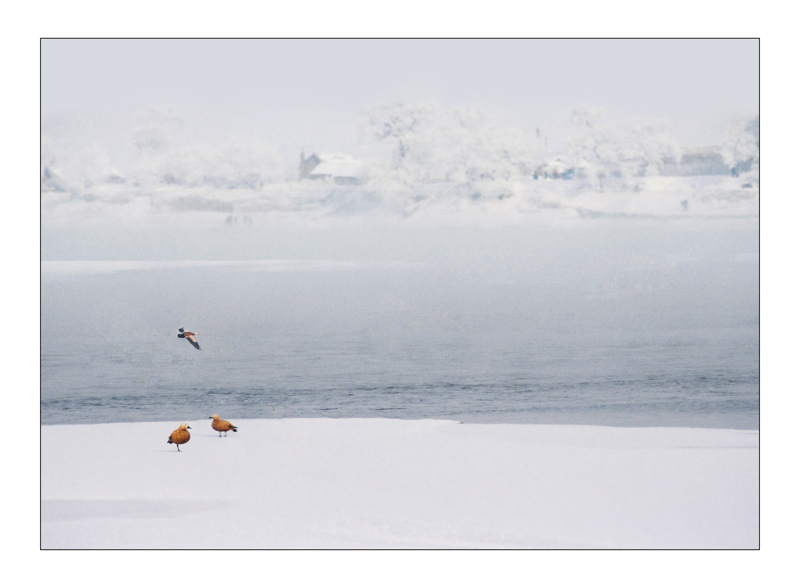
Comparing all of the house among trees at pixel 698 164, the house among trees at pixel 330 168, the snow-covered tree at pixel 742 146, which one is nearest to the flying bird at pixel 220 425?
the house among trees at pixel 330 168

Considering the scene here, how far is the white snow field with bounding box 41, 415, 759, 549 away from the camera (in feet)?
16.8

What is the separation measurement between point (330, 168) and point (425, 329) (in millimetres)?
1247

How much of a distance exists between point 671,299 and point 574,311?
2.16 ft

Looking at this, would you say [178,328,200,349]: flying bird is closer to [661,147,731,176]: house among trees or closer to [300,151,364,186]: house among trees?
[300,151,364,186]: house among trees

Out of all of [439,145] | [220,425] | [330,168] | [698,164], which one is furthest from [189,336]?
[698,164]

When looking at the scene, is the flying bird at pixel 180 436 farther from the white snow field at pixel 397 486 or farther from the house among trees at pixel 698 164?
the house among trees at pixel 698 164

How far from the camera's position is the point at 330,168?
6.03m

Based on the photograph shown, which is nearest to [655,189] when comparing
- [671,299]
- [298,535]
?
[671,299]

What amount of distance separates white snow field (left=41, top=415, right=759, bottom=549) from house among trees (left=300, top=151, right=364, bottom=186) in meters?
1.61

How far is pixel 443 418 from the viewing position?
589cm

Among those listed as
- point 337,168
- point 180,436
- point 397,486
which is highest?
point 337,168

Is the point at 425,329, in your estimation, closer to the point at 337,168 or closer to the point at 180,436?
the point at 337,168

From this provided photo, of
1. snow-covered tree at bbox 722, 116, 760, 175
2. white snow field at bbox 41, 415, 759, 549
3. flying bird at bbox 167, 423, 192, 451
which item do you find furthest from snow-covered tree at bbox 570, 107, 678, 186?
flying bird at bbox 167, 423, 192, 451

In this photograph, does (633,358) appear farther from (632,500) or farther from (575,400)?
(632,500)
